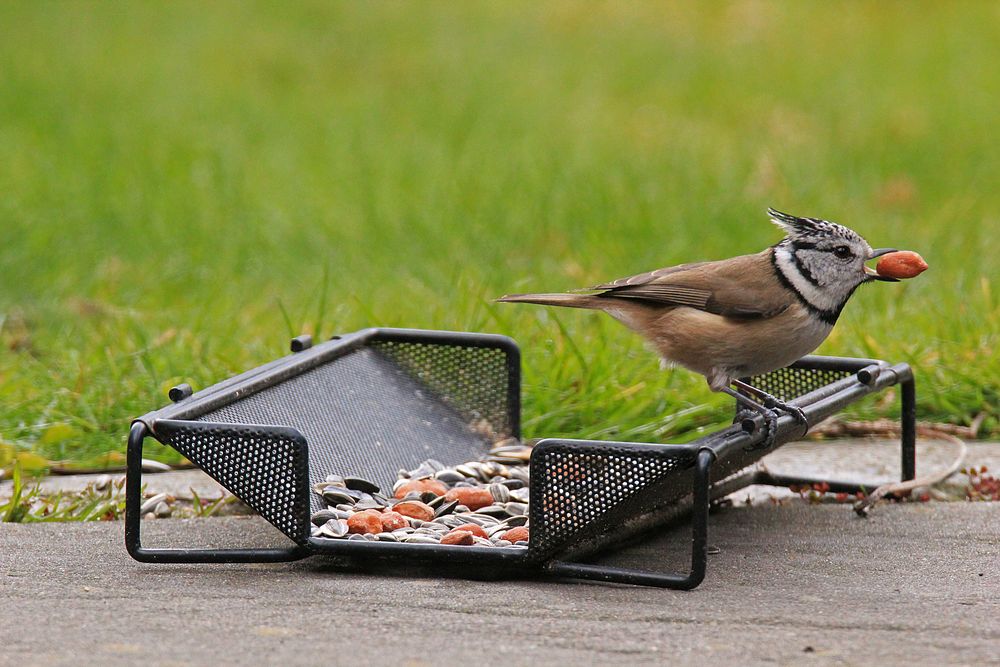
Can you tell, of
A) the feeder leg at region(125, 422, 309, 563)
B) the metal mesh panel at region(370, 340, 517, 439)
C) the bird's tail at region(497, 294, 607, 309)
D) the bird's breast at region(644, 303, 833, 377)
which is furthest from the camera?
the metal mesh panel at region(370, 340, 517, 439)

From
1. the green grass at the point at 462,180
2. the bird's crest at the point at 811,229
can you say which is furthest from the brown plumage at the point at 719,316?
the green grass at the point at 462,180

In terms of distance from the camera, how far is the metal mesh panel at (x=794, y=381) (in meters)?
5.00

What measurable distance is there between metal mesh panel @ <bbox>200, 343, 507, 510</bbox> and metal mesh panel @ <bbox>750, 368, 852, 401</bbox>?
93 centimetres

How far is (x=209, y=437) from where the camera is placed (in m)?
3.81

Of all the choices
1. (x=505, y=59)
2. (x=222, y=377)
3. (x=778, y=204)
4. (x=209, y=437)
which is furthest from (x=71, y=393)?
(x=505, y=59)

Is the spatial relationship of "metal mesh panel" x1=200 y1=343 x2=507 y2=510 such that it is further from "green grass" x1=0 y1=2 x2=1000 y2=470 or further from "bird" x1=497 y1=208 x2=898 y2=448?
"bird" x1=497 y1=208 x2=898 y2=448

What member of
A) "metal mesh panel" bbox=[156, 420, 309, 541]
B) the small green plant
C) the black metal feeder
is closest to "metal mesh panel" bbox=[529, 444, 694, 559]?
the black metal feeder

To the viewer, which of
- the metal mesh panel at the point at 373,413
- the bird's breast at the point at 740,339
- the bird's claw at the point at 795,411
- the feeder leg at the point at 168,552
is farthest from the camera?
the metal mesh panel at the point at 373,413

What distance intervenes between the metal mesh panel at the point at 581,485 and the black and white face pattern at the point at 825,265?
92 cm

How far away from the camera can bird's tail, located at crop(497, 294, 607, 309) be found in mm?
4625

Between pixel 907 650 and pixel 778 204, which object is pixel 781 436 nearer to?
pixel 907 650

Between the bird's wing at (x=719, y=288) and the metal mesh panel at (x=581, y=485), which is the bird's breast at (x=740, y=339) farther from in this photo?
the metal mesh panel at (x=581, y=485)

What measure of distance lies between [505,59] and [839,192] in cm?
502

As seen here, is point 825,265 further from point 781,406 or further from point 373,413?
point 373,413
